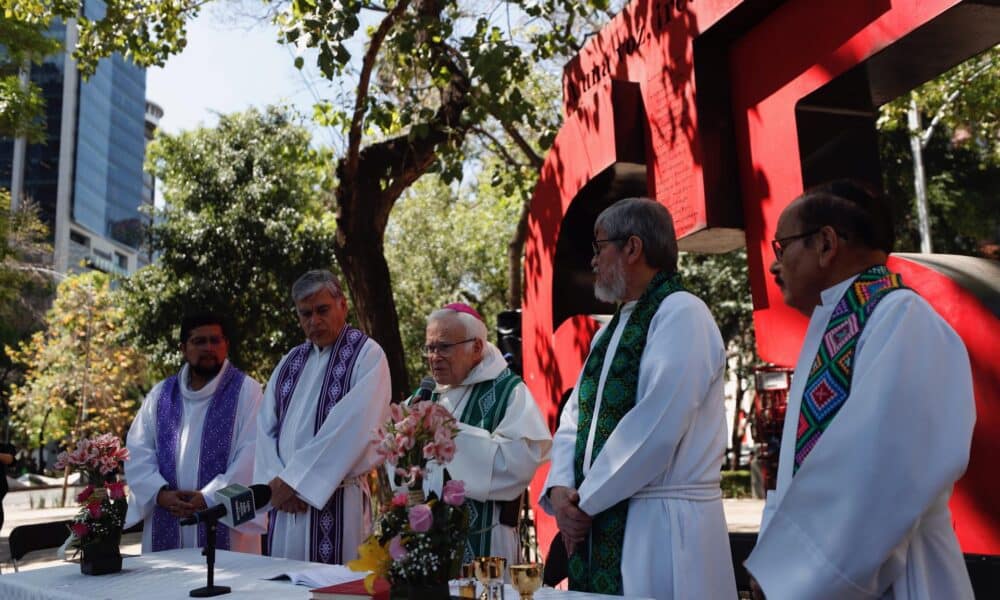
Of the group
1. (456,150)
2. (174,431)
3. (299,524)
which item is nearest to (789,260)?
(299,524)

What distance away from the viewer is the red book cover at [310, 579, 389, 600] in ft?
9.07

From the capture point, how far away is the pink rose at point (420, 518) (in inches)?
99.4

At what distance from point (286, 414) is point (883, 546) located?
365 centimetres

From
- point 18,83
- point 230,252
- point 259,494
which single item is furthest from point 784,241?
point 230,252

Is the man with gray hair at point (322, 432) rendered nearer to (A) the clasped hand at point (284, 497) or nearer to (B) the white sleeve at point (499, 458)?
(A) the clasped hand at point (284, 497)

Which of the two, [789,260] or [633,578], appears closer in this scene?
[789,260]

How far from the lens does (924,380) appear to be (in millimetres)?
2125

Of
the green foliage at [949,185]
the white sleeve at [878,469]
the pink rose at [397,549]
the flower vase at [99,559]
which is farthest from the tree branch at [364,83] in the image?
the green foliage at [949,185]

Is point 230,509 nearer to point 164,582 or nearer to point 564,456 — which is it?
point 164,582

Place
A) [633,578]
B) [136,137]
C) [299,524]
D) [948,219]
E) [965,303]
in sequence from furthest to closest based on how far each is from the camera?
[136,137], [948,219], [299,524], [965,303], [633,578]

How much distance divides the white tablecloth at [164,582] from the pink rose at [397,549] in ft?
1.60

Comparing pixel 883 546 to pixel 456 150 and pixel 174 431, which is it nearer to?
pixel 174 431

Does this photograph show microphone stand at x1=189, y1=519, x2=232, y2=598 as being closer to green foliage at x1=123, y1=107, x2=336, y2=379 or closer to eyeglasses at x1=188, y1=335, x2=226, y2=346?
eyeglasses at x1=188, y1=335, x2=226, y2=346

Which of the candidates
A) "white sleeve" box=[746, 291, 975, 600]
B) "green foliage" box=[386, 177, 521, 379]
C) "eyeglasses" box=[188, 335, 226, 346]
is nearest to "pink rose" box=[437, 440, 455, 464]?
"white sleeve" box=[746, 291, 975, 600]
